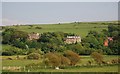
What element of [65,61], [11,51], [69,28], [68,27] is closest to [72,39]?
[69,28]

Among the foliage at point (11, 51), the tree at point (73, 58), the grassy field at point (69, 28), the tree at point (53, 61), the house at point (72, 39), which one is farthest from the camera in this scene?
the grassy field at point (69, 28)

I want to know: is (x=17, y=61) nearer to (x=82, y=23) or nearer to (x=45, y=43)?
(x=45, y=43)

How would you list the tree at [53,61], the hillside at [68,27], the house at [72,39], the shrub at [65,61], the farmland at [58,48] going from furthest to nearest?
the hillside at [68,27] < the house at [72,39] < the shrub at [65,61] < the tree at [53,61] < the farmland at [58,48]

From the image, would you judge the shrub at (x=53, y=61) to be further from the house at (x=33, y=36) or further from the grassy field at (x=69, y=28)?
the grassy field at (x=69, y=28)

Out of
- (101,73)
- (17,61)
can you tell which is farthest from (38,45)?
(101,73)

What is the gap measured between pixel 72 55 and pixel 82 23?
17632mm

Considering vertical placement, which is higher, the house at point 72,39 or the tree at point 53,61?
the house at point 72,39

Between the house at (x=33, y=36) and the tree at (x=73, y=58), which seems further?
the house at (x=33, y=36)

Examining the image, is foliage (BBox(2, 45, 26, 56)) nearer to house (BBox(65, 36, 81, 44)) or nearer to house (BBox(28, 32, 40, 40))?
house (BBox(28, 32, 40, 40))

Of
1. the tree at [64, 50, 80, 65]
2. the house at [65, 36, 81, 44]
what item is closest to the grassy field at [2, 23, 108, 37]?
the house at [65, 36, 81, 44]

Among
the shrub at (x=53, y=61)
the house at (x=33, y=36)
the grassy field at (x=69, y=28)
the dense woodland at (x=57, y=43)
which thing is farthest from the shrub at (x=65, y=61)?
the grassy field at (x=69, y=28)

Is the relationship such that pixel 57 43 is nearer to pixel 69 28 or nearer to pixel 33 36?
pixel 33 36

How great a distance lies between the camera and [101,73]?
19.8m

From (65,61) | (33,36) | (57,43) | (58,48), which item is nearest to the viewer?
(65,61)
